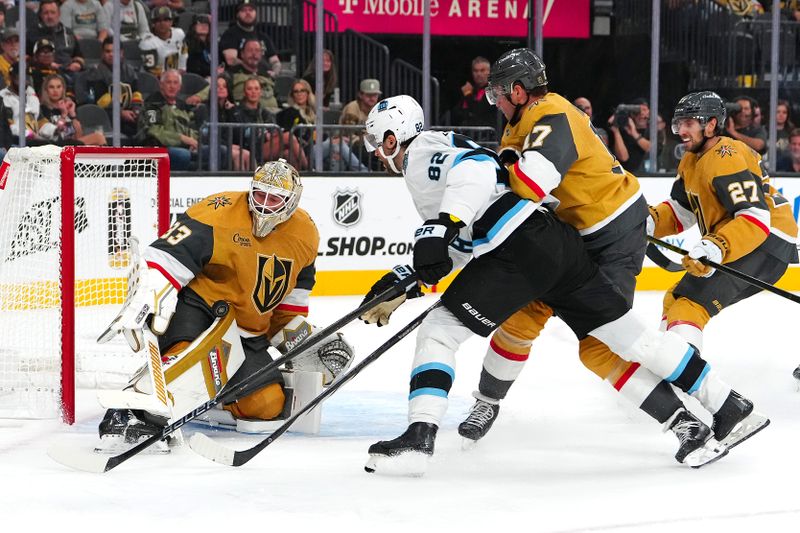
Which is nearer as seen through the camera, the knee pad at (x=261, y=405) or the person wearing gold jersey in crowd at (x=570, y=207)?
the person wearing gold jersey in crowd at (x=570, y=207)

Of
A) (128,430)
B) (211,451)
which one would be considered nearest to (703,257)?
(211,451)

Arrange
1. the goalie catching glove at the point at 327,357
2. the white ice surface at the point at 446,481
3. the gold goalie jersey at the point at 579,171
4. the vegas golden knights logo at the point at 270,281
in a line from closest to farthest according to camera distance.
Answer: the white ice surface at the point at 446,481 → the gold goalie jersey at the point at 579,171 → the vegas golden knights logo at the point at 270,281 → the goalie catching glove at the point at 327,357

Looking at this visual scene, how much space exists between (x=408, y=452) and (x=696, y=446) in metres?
0.77

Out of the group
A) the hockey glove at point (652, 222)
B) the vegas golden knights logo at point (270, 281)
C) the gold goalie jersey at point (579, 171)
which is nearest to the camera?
the gold goalie jersey at point (579, 171)

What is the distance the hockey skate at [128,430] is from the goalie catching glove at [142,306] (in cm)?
23

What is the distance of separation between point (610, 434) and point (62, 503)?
5.44 ft

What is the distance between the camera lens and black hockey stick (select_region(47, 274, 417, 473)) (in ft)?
9.88

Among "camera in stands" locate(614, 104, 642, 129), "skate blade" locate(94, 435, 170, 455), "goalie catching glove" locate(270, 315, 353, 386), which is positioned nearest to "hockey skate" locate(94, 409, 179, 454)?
"skate blade" locate(94, 435, 170, 455)

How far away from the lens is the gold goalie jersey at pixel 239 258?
3.40m

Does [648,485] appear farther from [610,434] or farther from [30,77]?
[30,77]

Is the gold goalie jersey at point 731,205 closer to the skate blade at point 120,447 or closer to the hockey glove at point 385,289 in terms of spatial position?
the hockey glove at point 385,289

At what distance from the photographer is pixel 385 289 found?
323 cm

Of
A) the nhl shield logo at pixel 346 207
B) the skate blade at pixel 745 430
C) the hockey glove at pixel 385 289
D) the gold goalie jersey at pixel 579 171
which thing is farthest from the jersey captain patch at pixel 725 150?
the nhl shield logo at pixel 346 207

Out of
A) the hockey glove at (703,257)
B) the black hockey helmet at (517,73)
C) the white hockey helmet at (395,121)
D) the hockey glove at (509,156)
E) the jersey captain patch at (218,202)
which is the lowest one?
the hockey glove at (703,257)
